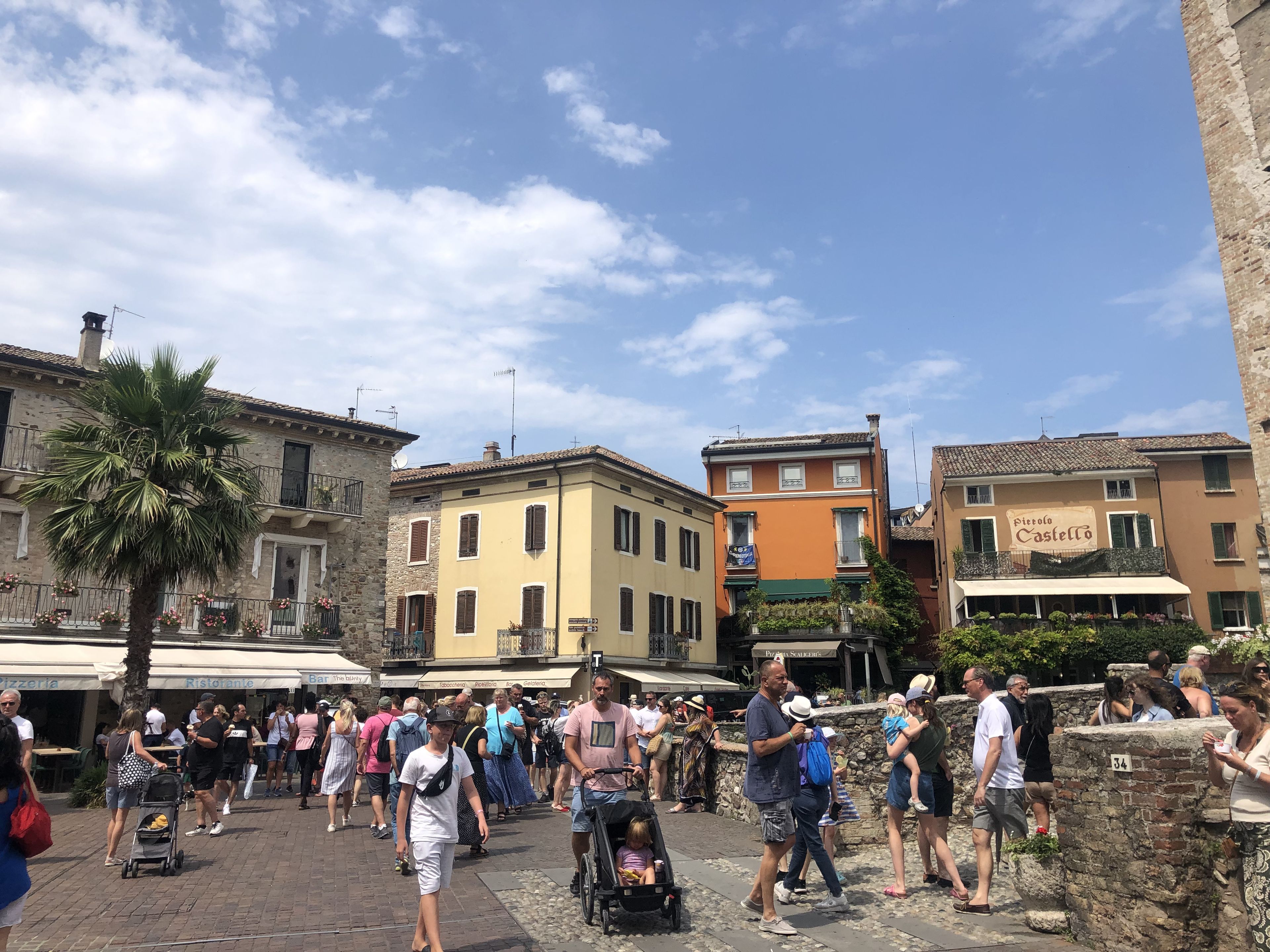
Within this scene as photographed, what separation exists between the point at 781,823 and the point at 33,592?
20.7 metres

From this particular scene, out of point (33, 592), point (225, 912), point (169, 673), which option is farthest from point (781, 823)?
point (33, 592)

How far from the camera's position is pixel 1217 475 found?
1390 inches

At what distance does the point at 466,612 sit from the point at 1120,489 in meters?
25.2

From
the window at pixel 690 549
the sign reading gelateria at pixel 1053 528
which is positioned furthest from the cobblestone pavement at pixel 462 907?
the sign reading gelateria at pixel 1053 528

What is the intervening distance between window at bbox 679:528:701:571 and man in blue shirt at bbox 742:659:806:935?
29.3m

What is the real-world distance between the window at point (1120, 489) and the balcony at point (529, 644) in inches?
872

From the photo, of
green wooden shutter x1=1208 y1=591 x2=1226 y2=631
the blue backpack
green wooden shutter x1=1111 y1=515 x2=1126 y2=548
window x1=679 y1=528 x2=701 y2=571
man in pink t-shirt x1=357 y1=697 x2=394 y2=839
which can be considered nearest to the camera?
the blue backpack

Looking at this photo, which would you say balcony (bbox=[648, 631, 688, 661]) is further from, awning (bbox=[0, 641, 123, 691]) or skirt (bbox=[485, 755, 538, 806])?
skirt (bbox=[485, 755, 538, 806])

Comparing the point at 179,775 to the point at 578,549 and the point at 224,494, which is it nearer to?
the point at 224,494

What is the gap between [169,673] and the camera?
19.6m

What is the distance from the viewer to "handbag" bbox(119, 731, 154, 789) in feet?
31.4

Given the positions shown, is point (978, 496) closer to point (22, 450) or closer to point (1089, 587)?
point (1089, 587)

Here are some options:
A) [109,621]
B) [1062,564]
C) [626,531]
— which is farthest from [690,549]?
[109,621]

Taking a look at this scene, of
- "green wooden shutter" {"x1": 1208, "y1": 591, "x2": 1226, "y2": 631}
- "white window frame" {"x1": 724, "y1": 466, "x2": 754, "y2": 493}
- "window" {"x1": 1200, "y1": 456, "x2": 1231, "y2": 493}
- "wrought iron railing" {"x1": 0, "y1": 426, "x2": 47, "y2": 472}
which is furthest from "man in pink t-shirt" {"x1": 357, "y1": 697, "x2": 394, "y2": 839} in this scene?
"window" {"x1": 1200, "y1": 456, "x2": 1231, "y2": 493}
